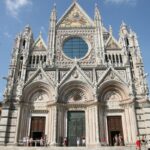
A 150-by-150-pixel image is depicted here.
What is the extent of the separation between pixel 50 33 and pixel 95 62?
6130mm

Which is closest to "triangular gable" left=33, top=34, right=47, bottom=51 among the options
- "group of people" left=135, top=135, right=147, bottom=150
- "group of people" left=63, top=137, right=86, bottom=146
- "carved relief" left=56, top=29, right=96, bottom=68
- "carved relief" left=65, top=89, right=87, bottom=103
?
"carved relief" left=56, top=29, right=96, bottom=68

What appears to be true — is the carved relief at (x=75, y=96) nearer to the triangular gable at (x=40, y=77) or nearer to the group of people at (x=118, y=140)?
the triangular gable at (x=40, y=77)

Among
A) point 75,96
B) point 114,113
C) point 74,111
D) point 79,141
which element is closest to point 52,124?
point 74,111

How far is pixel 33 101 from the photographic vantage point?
1875cm

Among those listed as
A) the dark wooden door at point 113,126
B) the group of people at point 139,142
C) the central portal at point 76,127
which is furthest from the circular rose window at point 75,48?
the group of people at point 139,142

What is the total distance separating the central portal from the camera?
1736 cm

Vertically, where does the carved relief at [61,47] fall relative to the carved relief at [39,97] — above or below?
above

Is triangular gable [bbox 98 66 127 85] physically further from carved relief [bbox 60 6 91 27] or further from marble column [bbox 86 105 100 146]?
carved relief [bbox 60 6 91 27]

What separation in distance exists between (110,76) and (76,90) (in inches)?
140

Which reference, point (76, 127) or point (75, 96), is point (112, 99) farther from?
point (76, 127)

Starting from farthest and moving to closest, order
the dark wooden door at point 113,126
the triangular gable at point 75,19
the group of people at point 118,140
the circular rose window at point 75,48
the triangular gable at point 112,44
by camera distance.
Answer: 1. the triangular gable at point 75,19
2. the circular rose window at point 75,48
3. the triangular gable at point 112,44
4. the dark wooden door at point 113,126
5. the group of people at point 118,140

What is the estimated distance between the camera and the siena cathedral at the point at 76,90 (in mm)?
17125

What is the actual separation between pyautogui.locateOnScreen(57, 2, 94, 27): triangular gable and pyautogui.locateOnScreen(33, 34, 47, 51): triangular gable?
295 centimetres

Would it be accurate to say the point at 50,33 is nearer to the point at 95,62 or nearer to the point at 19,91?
the point at 95,62
